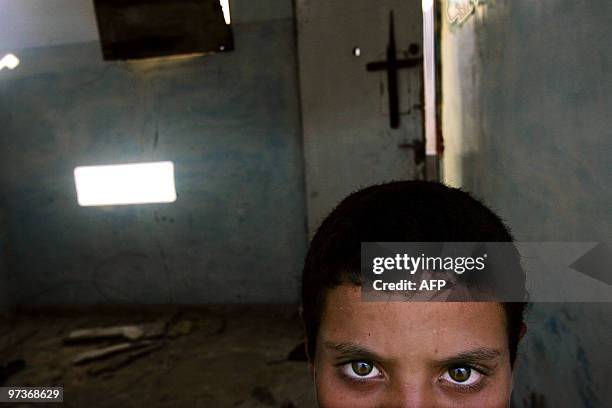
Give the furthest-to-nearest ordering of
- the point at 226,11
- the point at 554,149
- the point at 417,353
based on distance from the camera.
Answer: the point at 226,11 → the point at 554,149 → the point at 417,353

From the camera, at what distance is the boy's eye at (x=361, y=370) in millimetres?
739

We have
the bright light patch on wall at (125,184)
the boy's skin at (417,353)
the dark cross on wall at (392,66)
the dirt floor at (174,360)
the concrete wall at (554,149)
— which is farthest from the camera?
the bright light patch on wall at (125,184)

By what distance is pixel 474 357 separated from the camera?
28.5 inches

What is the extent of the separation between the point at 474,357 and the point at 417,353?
0.35ft

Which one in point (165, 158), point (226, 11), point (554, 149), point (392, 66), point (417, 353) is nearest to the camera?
point (417, 353)

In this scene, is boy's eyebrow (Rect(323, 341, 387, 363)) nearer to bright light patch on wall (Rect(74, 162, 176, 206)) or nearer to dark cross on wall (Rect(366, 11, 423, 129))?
dark cross on wall (Rect(366, 11, 423, 129))

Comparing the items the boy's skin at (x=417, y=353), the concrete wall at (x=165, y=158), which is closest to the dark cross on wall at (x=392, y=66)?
the concrete wall at (x=165, y=158)

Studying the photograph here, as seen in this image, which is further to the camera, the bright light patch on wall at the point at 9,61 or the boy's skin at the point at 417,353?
the bright light patch on wall at the point at 9,61

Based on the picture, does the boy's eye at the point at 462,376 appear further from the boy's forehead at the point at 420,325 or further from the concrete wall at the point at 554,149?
the concrete wall at the point at 554,149

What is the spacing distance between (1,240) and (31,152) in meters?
0.84

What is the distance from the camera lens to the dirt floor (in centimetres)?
235

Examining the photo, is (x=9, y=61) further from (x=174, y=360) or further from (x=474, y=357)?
(x=474, y=357)

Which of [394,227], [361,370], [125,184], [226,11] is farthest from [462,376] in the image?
[125,184]

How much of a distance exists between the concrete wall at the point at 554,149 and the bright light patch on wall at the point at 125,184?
92.1 inches
